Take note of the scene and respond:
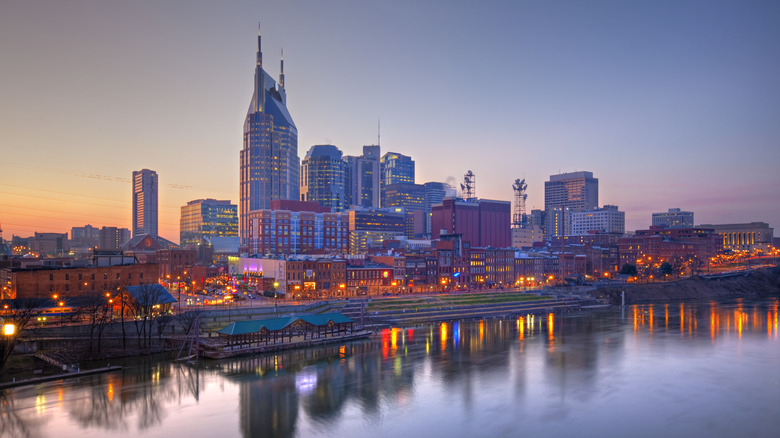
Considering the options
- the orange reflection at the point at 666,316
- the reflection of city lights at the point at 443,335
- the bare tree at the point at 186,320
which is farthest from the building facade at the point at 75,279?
the orange reflection at the point at 666,316

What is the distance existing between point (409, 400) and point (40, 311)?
51.1 meters

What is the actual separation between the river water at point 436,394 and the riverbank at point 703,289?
63.9 meters

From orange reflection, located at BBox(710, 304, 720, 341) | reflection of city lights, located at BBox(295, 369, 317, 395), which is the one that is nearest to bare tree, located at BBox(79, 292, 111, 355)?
reflection of city lights, located at BBox(295, 369, 317, 395)

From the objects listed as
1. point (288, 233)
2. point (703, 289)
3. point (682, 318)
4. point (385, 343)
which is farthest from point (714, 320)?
point (288, 233)

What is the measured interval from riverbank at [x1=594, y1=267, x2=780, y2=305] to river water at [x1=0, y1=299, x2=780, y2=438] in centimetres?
6386

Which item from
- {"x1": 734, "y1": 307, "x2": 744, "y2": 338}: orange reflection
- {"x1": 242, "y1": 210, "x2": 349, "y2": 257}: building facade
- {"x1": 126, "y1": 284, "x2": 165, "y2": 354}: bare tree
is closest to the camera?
{"x1": 126, "y1": 284, "x2": 165, "y2": 354}: bare tree

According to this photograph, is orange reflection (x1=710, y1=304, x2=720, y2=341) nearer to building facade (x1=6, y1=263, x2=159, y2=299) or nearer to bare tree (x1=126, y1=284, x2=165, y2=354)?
bare tree (x1=126, y1=284, x2=165, y2=354)

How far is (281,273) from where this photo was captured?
111 meters

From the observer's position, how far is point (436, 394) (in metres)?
48.0

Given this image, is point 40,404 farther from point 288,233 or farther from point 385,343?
point 288,233

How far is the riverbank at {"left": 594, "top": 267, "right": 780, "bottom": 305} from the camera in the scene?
137062 millimetres

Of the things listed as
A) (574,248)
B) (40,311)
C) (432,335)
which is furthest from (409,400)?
(574,248)

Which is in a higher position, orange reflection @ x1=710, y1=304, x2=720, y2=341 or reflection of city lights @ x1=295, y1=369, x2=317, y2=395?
reflection of city lights @ x1=295, y1=369, x2=317, y2=395

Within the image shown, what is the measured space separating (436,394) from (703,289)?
133m
